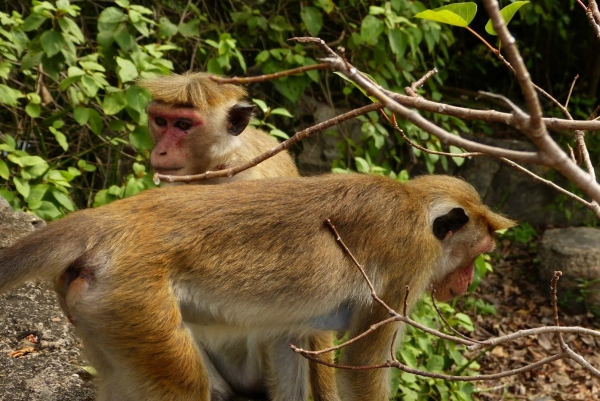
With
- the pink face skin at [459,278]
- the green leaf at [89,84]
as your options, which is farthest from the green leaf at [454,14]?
the green leaf at [89,84]

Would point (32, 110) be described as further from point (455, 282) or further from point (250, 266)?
point (455, 282)

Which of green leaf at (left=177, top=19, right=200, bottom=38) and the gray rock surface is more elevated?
green leaf at (left=177, top=19, right=200, bottom=38)

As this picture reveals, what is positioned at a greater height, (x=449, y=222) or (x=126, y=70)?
(x=126, y=70)

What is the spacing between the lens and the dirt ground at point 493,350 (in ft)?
14.2

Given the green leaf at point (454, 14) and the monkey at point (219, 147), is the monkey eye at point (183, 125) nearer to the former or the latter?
the monkey at point (219, 147)

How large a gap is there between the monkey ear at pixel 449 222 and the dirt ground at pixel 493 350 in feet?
3.57

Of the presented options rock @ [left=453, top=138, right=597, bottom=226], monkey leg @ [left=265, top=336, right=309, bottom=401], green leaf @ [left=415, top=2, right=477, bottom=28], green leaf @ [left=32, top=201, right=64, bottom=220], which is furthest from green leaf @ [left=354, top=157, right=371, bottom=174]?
rock @ [left=453, top=138, right=597, bottom=226]

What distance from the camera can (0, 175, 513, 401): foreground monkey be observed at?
331 centimetres

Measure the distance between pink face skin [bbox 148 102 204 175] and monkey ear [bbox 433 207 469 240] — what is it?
5.12 feet

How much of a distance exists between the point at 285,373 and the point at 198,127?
157 cm

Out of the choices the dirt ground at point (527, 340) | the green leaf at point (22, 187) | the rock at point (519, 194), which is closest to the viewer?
the green leaf at point (22, 187)

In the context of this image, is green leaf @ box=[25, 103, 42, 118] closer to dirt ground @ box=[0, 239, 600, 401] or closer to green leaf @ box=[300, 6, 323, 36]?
dirt ground @ box=[0, 239, 600, 401]

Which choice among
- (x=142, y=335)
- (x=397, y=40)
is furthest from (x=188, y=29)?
(x=142, y=335)

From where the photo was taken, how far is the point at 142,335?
10.7ft
